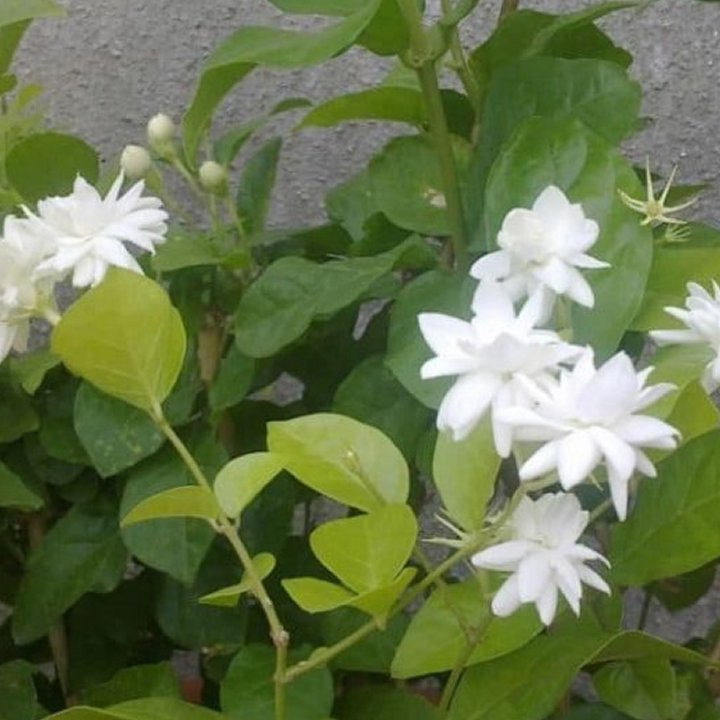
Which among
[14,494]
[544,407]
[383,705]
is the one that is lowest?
[383,705]

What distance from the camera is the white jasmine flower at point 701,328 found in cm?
47

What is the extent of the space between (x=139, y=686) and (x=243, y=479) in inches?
8.0

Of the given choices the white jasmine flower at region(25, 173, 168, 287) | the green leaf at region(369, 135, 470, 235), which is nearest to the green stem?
the green leaf at region(369, 135, 470, 235)

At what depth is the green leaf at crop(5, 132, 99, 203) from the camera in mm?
655

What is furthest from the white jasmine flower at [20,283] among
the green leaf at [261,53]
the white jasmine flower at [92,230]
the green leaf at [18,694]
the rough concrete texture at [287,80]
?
the rough concrete texture at [287,80]

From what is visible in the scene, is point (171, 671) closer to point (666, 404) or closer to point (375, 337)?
point (375, 337)

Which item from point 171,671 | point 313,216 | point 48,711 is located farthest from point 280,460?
point 313,216

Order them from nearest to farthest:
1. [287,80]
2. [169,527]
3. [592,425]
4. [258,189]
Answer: [592,425] → [169,527] → [258,189] → [287,80]

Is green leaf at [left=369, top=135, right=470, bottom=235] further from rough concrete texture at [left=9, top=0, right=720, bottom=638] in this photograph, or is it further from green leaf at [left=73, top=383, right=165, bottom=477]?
rough concrete texture at [left=9, top=0, right=720, bottom=638]

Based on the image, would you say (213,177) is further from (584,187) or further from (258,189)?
(584,187)

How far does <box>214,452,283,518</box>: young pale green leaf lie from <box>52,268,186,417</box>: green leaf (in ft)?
0.13

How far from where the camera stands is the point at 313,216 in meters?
1.10

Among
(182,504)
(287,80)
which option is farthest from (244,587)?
(287,80)

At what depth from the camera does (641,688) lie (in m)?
0.56
